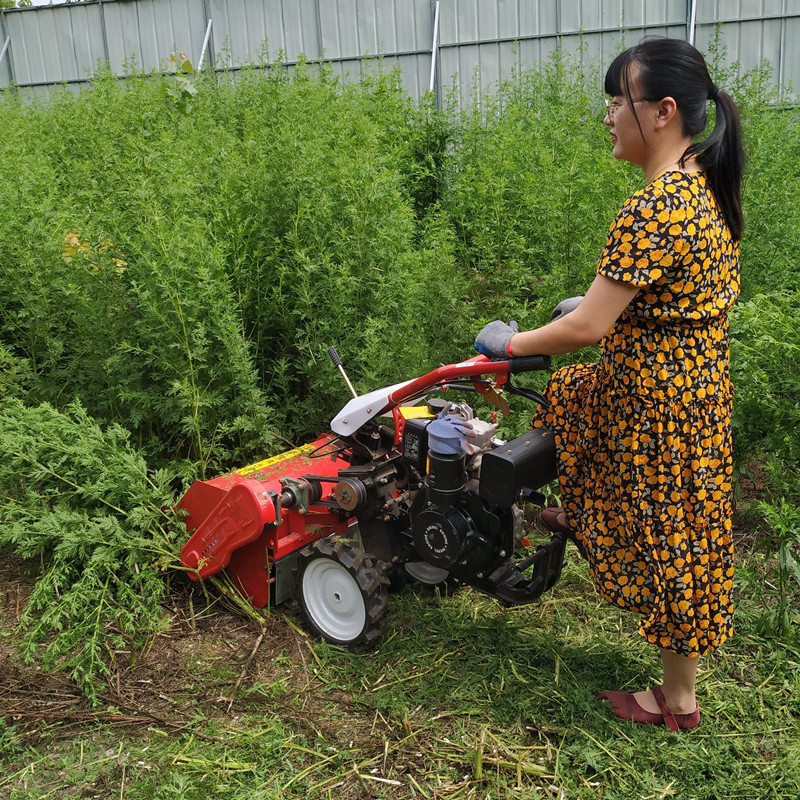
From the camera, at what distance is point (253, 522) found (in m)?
3.22

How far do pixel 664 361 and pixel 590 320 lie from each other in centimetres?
27

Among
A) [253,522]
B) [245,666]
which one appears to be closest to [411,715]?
[245,666]

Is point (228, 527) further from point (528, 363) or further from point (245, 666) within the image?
point (528, 363)

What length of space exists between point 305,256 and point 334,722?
2.14m

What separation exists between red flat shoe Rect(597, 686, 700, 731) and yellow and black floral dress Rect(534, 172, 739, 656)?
1.11ft

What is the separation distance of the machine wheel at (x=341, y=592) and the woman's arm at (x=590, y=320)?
1.21 meters

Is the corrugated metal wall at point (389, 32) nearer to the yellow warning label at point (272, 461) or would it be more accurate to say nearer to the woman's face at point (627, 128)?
the yellow warning label at point (272, 461)

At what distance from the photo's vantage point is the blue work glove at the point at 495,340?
2.52 meters

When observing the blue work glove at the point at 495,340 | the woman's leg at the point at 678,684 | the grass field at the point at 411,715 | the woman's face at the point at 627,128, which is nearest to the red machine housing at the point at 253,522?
the grass field at the point at 411,715

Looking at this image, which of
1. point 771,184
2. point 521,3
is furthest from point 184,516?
point 521,3

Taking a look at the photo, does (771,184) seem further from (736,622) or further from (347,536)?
(347,536)

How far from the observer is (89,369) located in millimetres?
4195

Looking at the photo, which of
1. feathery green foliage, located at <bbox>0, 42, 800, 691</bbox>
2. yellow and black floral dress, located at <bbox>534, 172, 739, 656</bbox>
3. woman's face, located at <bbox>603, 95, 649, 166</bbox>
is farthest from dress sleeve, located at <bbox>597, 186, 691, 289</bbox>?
feathery green foliage, located at <bbox>0, 42, 800, 691</bbox>

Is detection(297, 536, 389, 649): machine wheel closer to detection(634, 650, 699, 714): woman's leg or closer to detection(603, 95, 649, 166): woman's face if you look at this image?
detection(634, 650, 699, 714): woman's leg
